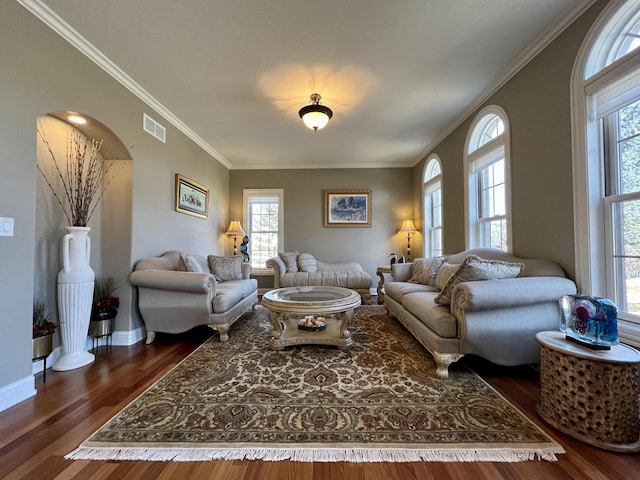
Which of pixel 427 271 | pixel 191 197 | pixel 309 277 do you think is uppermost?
pixel 191 197

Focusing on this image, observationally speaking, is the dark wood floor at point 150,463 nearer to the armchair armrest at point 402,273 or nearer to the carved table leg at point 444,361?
the carved table leg at point 444,361

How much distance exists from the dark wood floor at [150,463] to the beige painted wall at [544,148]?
1.28 m

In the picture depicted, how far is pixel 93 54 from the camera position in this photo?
236cm

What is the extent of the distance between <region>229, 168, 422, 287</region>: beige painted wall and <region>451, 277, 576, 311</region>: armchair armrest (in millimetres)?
3808

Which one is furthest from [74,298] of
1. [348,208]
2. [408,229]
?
[408,229]

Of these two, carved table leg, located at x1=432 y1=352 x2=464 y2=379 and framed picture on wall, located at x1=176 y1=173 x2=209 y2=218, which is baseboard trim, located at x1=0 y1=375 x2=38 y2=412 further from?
carved table leg, located at x1=432 y1=352 x2=464 y2=379

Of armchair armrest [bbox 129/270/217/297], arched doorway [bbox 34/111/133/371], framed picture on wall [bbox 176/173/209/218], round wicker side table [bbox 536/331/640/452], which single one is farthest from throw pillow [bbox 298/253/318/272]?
round wicker side table [bbox 536/331/640/452]

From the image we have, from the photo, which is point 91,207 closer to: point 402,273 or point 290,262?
point 290,262

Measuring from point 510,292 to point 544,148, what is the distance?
4.63ft

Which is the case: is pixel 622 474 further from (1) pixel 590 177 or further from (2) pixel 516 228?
(2) pixel 516 228

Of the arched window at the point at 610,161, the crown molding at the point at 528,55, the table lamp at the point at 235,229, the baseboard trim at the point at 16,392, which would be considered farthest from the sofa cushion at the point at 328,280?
the baseboard trim at the point at 16,392

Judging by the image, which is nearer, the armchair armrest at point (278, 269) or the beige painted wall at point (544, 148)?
the beige painted wall at point (544, 148)

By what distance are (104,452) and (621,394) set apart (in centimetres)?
255

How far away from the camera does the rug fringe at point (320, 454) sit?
1251 mm
